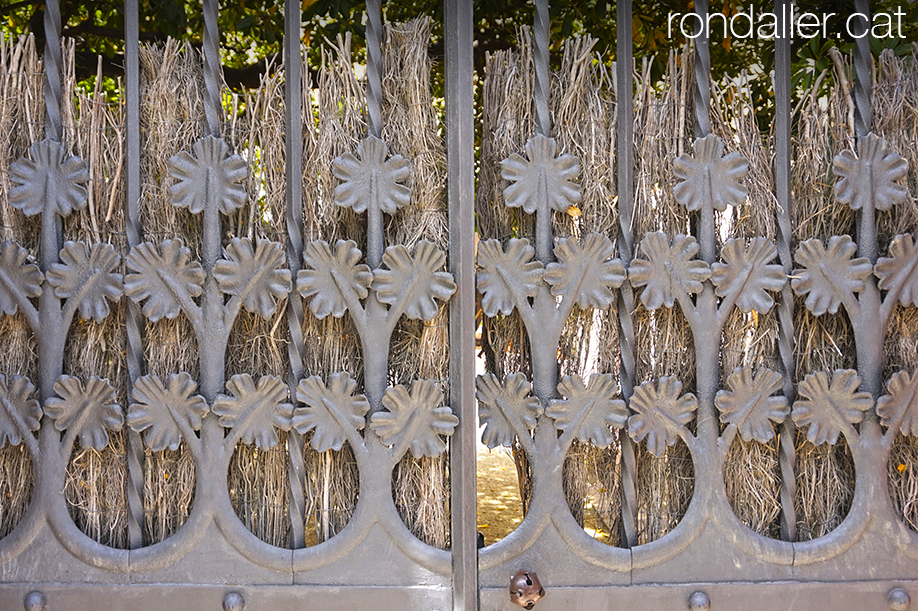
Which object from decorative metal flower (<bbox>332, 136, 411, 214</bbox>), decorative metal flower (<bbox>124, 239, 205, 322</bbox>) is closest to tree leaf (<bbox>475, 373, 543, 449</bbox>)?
decorative metal flower (<bbox>332, 136, 411, 214</bbox>)

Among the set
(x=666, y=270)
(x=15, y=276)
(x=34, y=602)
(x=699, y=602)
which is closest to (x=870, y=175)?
(x=666, y=270)

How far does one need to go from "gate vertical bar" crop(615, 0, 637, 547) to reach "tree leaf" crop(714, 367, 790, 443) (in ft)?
1.09

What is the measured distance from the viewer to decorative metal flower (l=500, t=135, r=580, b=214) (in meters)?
2.29

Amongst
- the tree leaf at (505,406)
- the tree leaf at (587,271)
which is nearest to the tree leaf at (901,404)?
the tree leaf at (587,271)

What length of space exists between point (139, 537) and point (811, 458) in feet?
7.82

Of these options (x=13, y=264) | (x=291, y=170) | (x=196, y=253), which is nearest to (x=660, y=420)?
(x=291, y=170)

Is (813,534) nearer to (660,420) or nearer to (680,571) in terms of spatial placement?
(680,571)

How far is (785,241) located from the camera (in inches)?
92.7

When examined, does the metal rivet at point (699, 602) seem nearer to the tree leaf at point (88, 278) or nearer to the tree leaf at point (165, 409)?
the tree leaf at point (165, 409)

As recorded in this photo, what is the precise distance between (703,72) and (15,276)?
2.43 metres

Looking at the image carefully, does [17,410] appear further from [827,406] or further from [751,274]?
[827,406]

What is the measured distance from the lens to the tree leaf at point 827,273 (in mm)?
2320

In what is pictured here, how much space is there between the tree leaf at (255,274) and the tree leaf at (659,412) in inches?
49.6

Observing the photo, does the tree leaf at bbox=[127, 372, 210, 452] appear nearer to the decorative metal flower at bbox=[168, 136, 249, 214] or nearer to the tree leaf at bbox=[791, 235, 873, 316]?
the decorative metal flower at bbox=[168, 136, 249, 214]
